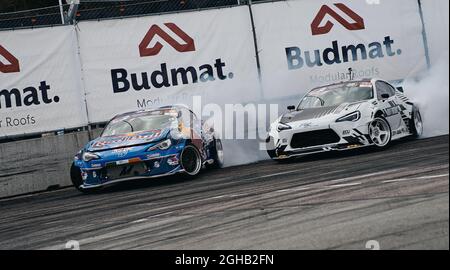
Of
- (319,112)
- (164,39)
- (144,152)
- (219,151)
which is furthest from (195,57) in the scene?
(144,152)

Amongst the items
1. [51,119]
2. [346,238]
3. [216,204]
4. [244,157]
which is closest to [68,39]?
[51,119]

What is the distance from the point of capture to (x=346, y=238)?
17.7 feet

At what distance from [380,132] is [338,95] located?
1157 millimetres

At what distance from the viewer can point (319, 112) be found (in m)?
13.2

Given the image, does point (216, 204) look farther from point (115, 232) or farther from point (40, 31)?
Result: point (40, 31)

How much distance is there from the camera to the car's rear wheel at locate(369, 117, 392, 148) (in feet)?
41.9

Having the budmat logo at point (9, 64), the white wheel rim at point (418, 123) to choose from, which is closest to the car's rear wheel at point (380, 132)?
the white wheel rim at point (418, 123)

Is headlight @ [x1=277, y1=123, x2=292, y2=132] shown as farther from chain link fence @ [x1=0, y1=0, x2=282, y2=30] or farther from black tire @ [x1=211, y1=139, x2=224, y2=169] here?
chain link fence @ [x1=0, y1=0, x2=282, y2=30]

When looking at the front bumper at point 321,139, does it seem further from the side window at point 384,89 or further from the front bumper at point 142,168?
the front bumper at point 142,168

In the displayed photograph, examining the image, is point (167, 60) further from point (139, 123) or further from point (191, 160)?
point (191, 160)

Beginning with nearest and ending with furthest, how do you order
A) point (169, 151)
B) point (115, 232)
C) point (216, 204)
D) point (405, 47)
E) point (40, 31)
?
1. point (115, 232)
2. point (216, 204)
3. point (169, 151)
4. point (40, 31)
5. point (405, 47)

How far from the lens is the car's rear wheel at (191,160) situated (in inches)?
497

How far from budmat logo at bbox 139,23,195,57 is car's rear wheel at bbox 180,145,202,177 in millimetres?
3708

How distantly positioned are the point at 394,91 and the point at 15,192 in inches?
272
